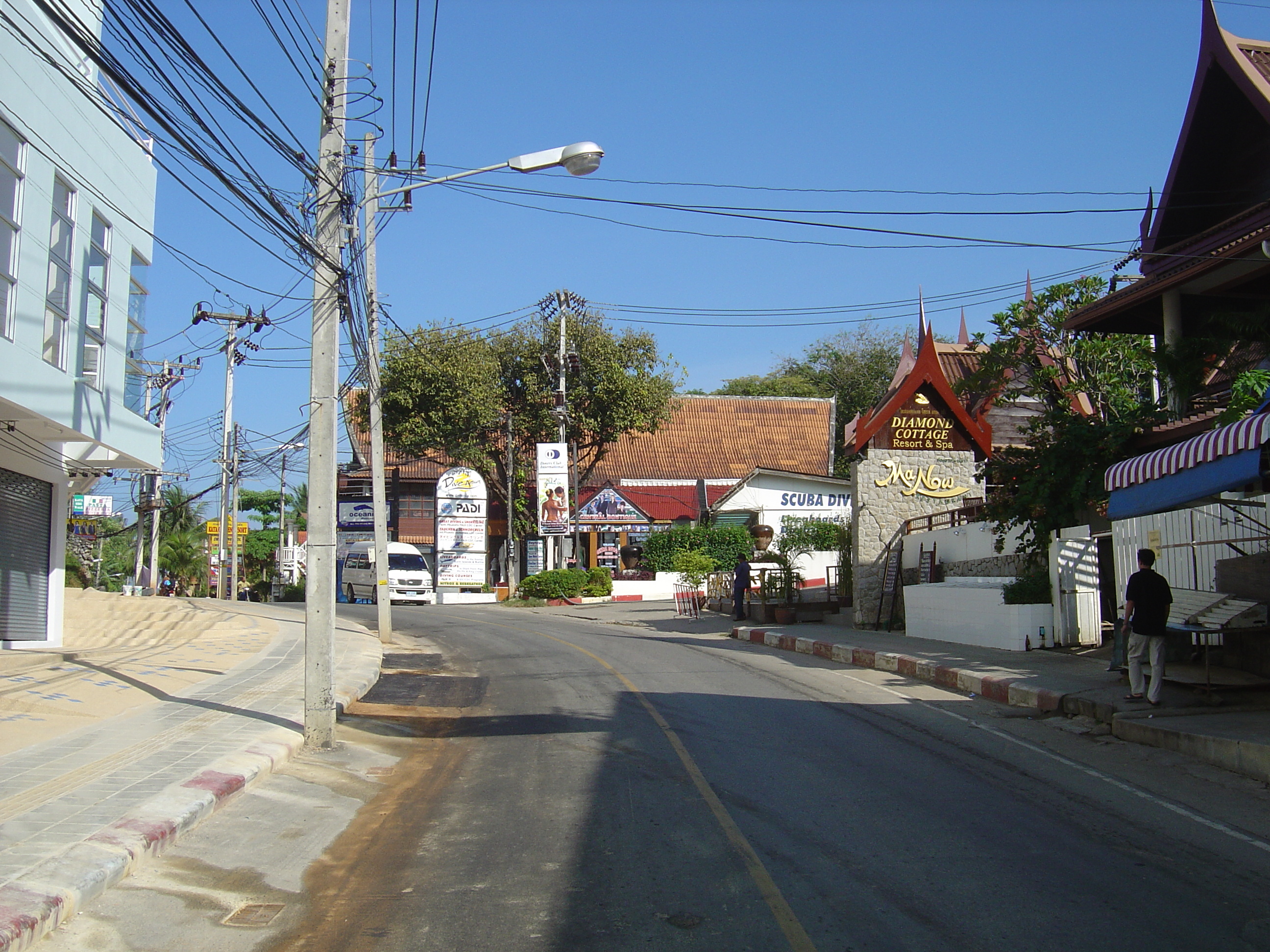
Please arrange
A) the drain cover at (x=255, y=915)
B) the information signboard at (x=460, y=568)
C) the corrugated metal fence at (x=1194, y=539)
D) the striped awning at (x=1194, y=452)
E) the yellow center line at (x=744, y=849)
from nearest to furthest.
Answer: the yellow center line at (x=744, y=849)
the drain cover at (x=255, y=915)
the striped awning at (x=1194, y=452)
the corrugated metal fence at (x=1194, y=539)
the information signboard at (x=460, y=568)

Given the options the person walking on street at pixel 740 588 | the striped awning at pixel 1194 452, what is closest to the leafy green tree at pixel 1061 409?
the striped awning at pixel 1194 452

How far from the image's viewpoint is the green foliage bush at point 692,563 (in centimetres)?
3631

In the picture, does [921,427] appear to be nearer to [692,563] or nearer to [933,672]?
[933,672]

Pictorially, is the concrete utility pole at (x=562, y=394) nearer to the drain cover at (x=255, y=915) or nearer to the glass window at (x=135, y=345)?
the glass window at (x=135, y=345)

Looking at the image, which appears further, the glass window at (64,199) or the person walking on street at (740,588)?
the person walking on street at (740,588)

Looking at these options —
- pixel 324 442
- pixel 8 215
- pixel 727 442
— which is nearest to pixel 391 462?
pixel 727 442

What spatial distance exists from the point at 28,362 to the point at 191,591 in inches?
1979

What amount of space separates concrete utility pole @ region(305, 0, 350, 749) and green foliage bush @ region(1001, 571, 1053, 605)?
35.3 ft

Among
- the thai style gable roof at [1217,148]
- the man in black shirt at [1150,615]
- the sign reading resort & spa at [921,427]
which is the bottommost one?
the man in black shirt at [1150,615]

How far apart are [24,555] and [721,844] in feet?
54.0

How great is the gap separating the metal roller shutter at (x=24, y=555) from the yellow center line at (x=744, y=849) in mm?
12306

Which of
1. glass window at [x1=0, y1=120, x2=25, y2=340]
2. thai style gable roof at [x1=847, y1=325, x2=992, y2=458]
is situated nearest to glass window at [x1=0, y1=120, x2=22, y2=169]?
glass window at [x1=0, y1=120, x2=25, y2=340]

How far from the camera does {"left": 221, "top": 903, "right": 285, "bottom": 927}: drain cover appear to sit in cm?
532

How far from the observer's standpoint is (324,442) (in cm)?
1002
